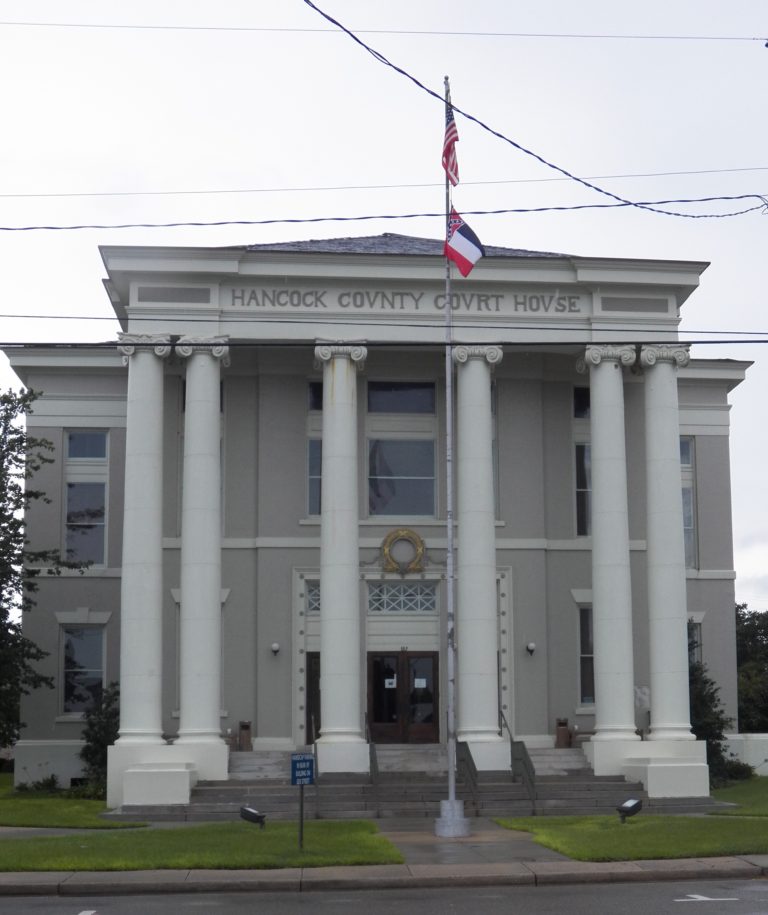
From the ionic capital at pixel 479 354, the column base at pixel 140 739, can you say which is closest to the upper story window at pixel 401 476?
the ionic capital at pixel 479 354

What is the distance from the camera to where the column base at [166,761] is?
102 ft

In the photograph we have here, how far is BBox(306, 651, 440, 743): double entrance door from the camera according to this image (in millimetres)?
35531

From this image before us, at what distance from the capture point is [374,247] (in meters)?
36.6

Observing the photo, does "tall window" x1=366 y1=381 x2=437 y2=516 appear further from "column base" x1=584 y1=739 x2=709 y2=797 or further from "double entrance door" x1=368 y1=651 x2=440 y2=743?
"column base" x1=584 y1=739 x2=709 y2=797

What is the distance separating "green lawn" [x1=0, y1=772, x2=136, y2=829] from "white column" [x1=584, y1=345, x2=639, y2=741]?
37.5 ft

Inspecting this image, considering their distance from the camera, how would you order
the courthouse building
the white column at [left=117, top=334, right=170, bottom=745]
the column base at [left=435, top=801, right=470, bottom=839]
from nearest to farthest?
the column base at [left=435, top=801, right=470, bottom=839], the white column at [left=117, top=334, right=170, bottom=745], the courthouse building

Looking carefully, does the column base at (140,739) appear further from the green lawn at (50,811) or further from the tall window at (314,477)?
the tall window at (314,477)

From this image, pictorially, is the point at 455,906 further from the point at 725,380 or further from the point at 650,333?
the point at 725,380

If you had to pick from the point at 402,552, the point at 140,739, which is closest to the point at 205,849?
the point at 140,739

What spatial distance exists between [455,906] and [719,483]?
1020 inches

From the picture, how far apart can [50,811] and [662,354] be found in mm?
17229

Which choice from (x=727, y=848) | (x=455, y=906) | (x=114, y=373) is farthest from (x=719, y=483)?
(x=455, y=906)

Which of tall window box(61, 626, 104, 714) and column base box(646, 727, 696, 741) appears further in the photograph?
tall window box(61, 626, 104, 714)

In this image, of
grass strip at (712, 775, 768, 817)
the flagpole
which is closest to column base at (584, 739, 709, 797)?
grass strip at (712, 775, 768, 817)
